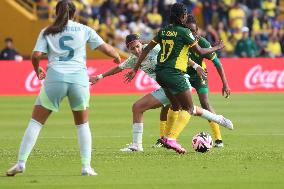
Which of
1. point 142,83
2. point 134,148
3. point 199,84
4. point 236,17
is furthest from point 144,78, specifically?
point 134,148

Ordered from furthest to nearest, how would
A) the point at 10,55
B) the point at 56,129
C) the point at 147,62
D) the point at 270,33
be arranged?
the point at 270,33 → the point at 10,55 → the point at 56,129 → the point at 147,62

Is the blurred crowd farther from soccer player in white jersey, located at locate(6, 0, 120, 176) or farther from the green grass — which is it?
soccer player in white jersey, located at locate(6, 0, 120, 176)

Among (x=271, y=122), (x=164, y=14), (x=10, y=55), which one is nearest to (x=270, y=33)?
(x=164, y=14)

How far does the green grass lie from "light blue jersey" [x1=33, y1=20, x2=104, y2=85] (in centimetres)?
125

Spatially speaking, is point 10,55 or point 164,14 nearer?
point 10,55

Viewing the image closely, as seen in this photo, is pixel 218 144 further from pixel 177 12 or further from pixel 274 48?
pixel 274 48

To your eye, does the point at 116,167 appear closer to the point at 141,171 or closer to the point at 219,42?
the point at 141,171

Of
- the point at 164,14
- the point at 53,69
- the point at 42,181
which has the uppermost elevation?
the point at 164,14

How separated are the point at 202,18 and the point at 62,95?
30.1 m

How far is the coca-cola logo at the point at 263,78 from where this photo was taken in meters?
31.5

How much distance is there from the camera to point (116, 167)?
1253 centimetres

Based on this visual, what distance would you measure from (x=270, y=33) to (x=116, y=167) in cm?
2712

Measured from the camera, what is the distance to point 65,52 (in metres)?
11.3

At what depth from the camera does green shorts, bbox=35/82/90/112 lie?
1123 cm
